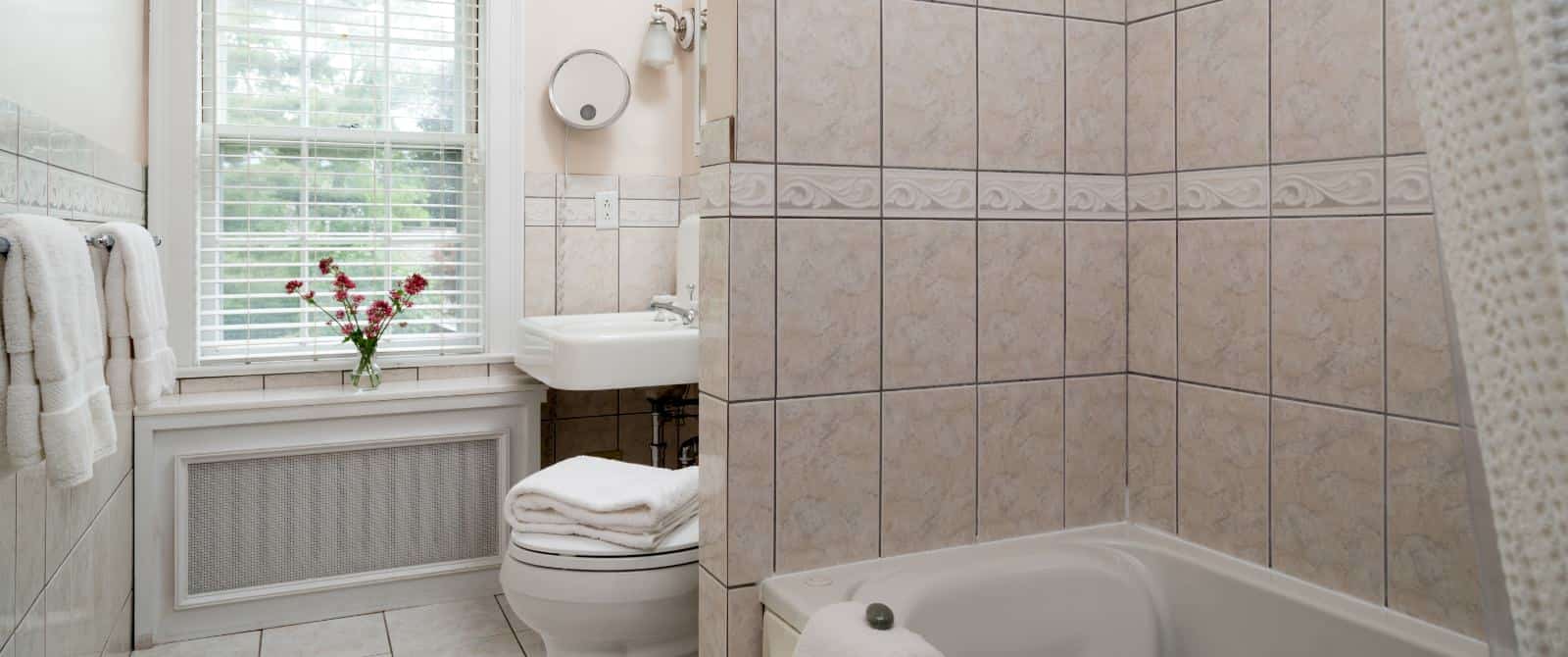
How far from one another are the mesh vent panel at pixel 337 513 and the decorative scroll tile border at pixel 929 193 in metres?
1.80

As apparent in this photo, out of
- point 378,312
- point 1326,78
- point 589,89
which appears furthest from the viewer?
point 589,89

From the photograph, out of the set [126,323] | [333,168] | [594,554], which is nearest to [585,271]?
[333,168]

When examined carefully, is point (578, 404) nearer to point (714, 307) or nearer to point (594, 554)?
point (594, 554)

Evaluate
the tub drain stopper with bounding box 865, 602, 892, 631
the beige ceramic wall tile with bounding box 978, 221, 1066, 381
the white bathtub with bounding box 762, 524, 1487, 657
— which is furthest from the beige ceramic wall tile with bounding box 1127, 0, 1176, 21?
the tub drain stopper with bounding box 865, 602, 892, 631

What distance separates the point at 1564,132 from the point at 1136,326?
1.41 m

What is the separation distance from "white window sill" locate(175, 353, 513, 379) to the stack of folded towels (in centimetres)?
96

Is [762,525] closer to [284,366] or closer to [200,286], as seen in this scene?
[284,366]

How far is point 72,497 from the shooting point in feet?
5.86

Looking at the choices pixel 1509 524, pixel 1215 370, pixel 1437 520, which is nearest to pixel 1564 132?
pixel 1509 524

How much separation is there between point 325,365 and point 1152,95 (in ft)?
7.58

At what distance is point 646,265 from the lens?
10.6 ft

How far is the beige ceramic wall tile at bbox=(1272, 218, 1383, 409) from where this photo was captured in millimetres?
1326

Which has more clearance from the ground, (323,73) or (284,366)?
(323,73)

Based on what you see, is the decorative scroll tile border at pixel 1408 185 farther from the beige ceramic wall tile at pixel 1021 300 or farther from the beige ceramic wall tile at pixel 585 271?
the beige ceramic wall tile at pixel 585 271
